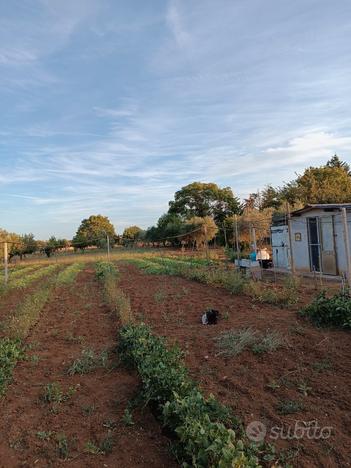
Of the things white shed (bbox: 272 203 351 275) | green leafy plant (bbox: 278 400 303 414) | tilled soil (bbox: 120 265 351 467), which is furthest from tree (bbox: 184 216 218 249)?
green leafy plant (bbox: 278 400 303 414)

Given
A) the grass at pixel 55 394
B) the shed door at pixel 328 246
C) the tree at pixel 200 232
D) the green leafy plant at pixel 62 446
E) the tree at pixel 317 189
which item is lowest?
the green leafy plant at pixel 62 446

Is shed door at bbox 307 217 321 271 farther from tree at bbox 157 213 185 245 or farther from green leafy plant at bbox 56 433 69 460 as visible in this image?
tree at bbox 157 213 185 245

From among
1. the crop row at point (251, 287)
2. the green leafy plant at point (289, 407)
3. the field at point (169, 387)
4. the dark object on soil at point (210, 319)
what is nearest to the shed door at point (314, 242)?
the crop row at point (251, 287)

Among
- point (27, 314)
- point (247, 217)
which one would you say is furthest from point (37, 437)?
point (247, 217)

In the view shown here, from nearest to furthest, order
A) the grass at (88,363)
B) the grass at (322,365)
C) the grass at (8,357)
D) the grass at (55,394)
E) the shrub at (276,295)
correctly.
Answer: the grass at (55,394) → the grass at (322,365) → the grass at (8,357) → the grass at (88,363) → the shrub at (276,295)

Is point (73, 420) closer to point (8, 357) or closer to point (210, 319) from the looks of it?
point (8, 357)

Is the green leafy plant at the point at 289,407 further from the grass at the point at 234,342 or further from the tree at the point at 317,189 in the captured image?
the tree at the point at 317,189

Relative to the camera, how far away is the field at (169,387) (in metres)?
3.28

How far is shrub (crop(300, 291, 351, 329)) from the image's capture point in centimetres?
644

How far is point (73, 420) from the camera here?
3982 mm

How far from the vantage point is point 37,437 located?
3.67 meters

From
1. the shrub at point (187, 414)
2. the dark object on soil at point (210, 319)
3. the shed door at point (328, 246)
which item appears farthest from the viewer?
the shed door at point (328, 246)

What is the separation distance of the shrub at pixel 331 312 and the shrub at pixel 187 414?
3.14m

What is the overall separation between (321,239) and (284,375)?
988cm
